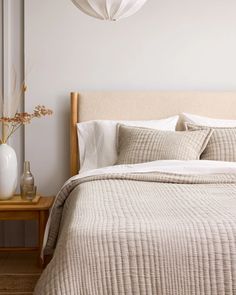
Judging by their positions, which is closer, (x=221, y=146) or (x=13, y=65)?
(x=221, y=146)

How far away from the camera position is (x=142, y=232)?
2.19m

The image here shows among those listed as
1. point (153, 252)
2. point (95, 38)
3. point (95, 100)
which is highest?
point (95, 38)

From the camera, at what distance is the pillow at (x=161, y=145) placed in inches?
156

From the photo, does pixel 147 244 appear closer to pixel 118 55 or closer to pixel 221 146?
pixel 221 146

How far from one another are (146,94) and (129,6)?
169cm

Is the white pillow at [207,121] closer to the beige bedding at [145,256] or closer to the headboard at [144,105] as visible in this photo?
the headboard at [144,105]

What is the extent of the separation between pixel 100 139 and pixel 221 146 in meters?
0.85

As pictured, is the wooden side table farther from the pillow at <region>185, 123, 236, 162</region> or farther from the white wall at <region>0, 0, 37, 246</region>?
the pillow at <region>185, 123, 236, 162</region>

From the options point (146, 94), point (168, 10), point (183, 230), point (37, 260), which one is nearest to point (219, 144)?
point (146, 94)

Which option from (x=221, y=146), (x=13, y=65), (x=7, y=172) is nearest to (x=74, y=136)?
(x=7, y=172)

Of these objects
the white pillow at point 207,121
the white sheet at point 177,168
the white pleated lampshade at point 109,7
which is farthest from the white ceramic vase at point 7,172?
the white pleated lampshade at point 109,7

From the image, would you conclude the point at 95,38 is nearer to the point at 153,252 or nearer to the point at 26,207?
the point at 26,207

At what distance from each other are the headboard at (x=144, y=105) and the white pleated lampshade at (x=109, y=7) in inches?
63.3

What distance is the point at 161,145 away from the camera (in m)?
3.99
